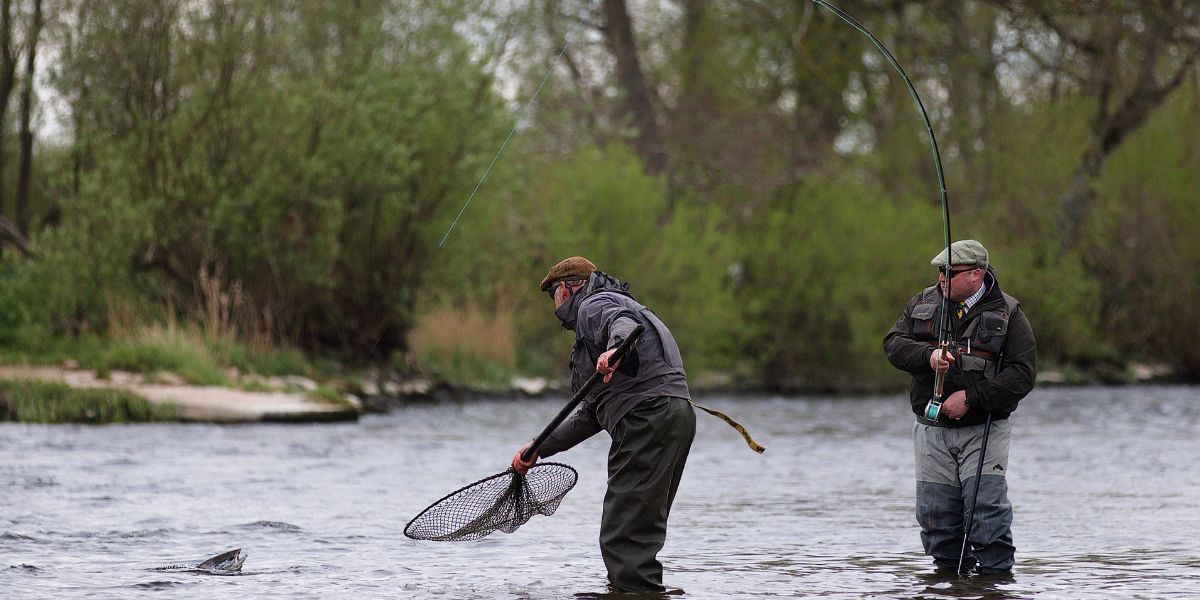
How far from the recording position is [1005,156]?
3161cm

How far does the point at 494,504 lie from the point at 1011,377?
249 cm

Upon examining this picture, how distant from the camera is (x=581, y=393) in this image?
7.28 meters

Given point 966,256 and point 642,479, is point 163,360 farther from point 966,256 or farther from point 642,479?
point 966,256

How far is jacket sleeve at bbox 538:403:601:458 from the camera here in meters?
7.62

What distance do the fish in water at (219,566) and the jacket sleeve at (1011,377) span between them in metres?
3.75

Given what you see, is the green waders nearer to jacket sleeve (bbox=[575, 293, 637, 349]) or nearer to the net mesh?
jacket sleeve (bbox=[575, 293, 637, 349])

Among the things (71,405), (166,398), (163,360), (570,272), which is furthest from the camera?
(163,360)

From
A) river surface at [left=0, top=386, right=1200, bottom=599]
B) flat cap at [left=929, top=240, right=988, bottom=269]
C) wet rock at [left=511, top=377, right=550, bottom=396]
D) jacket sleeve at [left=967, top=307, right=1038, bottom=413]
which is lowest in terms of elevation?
wet rock at [left=511, top=377, right=550, bottom=396]

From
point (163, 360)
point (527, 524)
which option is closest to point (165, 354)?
point (163, 360)

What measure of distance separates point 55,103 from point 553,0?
34.5 ft

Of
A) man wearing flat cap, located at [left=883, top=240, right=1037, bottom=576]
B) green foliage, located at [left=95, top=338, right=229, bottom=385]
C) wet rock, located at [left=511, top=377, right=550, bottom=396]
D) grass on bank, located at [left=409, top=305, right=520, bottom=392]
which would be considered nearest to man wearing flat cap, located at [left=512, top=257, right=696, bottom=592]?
man wearing flat cap, located at [left=883, top=240, right=1037, bottom=576]

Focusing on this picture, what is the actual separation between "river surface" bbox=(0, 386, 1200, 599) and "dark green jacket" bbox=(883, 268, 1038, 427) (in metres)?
0.88

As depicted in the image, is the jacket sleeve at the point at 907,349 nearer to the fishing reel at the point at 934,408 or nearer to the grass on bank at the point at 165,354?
the fishing reel at the point at 934,408

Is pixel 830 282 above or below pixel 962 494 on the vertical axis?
above
